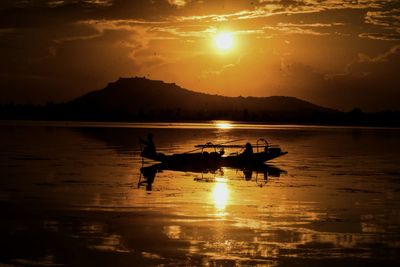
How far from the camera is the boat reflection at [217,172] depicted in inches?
1447

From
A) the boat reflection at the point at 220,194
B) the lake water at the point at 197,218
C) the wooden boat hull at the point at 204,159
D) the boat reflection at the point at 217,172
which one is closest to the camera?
the lake water at the point at 197,218

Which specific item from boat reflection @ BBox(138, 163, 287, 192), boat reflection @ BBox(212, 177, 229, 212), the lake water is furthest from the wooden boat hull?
boat reflection @ BBox(212, 177, 229, 212)

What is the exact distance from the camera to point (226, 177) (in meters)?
39.9

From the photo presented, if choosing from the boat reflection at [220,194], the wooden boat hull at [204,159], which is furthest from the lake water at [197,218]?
the wooden boat hull at [204,159]

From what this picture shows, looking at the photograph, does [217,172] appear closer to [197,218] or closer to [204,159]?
[204,159]

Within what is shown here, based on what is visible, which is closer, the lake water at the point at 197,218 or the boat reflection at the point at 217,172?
the lake water at the point at 197,218

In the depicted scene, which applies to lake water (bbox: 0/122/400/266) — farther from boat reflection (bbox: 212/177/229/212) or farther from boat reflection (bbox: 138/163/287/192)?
boat reflection (bbox: 138/163/287/192)

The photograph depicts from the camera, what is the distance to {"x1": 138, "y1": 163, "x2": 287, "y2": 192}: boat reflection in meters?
36.8

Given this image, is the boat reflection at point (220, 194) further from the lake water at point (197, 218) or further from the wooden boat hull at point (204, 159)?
the wooden boat hull at point (204, 159)

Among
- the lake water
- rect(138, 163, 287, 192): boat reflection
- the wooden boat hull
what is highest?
the wooden boat hull

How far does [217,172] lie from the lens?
43.5m

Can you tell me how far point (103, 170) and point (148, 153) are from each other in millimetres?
6601

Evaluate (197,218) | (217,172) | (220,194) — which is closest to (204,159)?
(217,172)

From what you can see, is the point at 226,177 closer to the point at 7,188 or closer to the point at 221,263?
the point at 7,188
